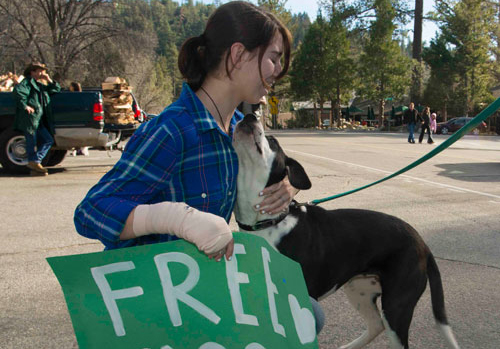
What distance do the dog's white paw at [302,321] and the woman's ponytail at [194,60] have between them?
1.01m

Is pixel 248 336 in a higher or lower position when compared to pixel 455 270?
higher

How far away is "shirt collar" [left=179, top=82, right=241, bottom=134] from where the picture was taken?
179cm

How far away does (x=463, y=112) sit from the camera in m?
40.5

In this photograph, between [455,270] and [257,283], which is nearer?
[257,283]

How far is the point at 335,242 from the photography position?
2.43 meters

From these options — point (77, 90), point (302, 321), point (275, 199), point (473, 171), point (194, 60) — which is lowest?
point (473, 171)

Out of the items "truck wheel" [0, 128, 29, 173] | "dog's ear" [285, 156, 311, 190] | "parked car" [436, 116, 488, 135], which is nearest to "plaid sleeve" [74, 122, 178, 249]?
"dog's ear" [285, 156, 311, 190]

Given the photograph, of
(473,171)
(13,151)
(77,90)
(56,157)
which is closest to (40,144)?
(13,151)

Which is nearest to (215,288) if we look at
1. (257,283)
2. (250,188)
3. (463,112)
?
(257,283)

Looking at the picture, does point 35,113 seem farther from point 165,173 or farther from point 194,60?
point 165,173

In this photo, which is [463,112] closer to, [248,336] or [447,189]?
[447,189]

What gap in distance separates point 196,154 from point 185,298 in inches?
22.4

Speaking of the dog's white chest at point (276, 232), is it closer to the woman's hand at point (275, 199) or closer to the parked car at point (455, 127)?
the woman's hand at point (275, 199)

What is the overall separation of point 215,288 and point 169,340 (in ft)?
0.77
